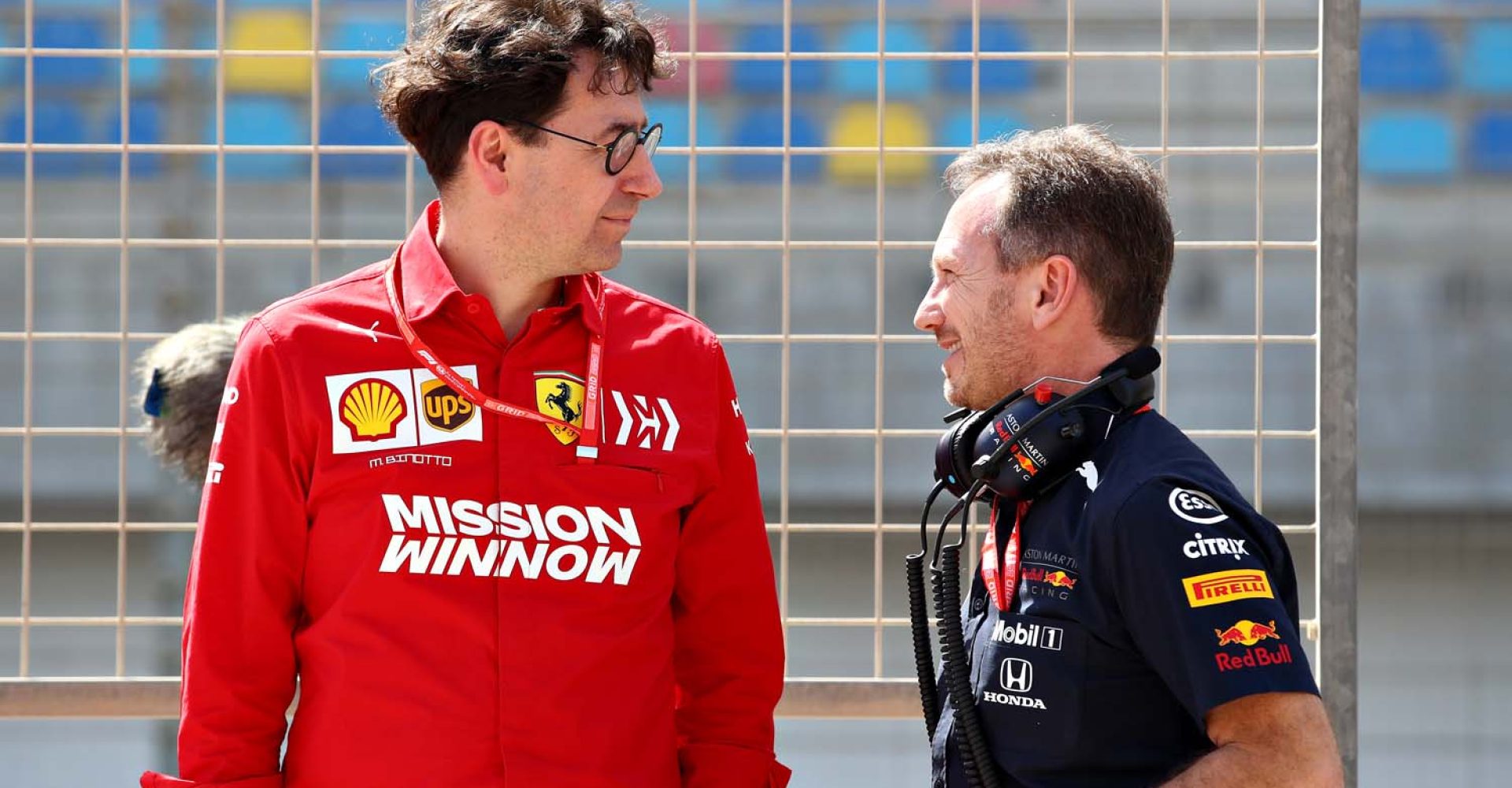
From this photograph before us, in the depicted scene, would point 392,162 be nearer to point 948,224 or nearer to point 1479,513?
point 948,224

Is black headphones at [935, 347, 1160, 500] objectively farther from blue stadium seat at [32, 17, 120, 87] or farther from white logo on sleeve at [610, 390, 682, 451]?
blue stadium seat at [32, 17, 120, 87]

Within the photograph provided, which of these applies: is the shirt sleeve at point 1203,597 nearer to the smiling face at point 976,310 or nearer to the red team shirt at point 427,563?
the smiling face at point 976,310

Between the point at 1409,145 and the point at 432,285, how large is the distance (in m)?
19.5

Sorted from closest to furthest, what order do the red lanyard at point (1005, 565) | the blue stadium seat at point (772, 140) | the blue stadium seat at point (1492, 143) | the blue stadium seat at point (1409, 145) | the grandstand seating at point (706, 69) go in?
1. the red lanyard at point (1005, 565)
2. the grandstand seating at point (706, 69)
3. the blue stadium seat at point (772, 140)
4. the blue stadium seat at point (1409, 145)
5. the blue stadium seat at point (1492, 143)

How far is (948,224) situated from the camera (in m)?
2.14

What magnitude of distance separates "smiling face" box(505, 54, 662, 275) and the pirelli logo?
3.08 feet

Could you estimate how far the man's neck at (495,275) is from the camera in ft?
7.27

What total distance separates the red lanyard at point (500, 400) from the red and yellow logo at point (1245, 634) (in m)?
0.90

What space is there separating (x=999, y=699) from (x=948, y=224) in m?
0.67

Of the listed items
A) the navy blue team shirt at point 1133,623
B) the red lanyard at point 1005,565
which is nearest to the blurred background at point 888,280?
the red lanyard at point 1005,565

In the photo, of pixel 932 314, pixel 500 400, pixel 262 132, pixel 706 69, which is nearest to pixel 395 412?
pixel 500 400

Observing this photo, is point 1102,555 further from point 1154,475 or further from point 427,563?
point 427,563

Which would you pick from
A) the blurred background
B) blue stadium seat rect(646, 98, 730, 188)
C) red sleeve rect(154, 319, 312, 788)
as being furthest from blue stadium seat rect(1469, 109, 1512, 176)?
red sleeve rect(154, 319, 312, 788)

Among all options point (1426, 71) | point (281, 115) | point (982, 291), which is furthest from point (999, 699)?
point (1426, 71)
